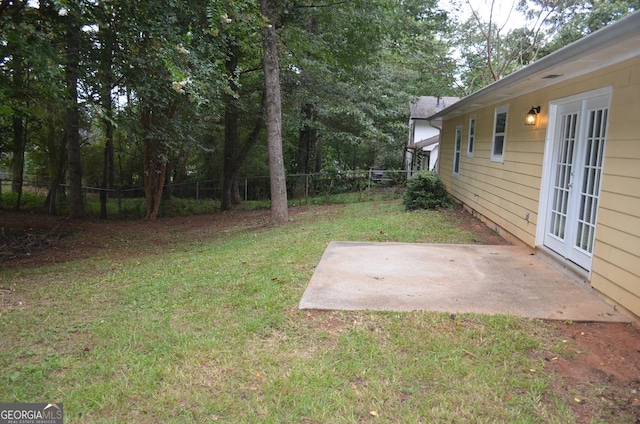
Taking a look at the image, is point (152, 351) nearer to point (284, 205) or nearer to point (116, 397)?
point (116, 397)

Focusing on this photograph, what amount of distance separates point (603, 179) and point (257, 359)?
3610 millimetres

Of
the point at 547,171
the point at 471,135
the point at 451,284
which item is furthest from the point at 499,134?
the point at 451,284

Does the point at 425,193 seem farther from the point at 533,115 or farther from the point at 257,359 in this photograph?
the point at 257,359

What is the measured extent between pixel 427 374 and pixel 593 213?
2948 millimetres

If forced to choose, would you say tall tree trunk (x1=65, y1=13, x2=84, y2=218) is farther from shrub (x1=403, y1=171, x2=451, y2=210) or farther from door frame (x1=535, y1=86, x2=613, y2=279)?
shrub (x1=403, y1=171, x2=451, y2=210)

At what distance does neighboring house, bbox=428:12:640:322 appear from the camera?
3594 mm

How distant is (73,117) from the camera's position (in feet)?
35.1

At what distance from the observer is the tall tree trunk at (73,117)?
22.9 feet

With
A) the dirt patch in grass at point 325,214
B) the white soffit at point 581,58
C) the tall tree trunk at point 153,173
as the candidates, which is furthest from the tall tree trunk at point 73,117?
the white soffit at point 581,58

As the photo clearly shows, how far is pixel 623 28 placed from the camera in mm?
2961

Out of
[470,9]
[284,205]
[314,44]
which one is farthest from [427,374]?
[470,9]

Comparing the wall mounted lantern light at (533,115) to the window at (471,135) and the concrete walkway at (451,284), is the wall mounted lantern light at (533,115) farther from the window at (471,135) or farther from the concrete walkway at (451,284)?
the window at (471,135)

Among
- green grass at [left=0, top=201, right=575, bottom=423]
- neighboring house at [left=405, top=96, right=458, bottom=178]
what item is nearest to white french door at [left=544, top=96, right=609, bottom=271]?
green grass at [left=0, top=201, right=575, bottom=423]

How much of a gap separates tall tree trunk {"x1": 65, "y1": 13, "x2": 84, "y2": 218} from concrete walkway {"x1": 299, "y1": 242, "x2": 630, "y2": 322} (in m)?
5.00
